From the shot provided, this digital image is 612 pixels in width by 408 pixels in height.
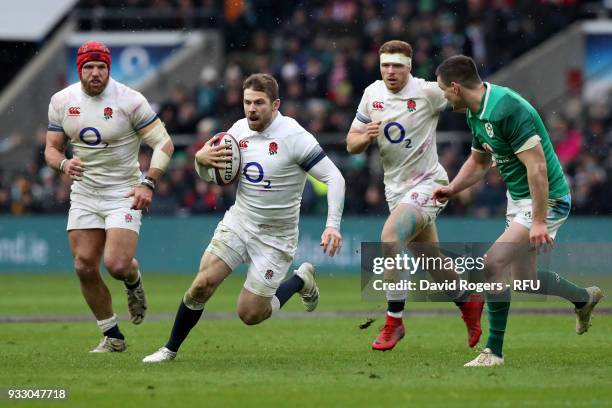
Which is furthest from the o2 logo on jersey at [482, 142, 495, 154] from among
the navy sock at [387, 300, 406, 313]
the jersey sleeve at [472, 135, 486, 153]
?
the navy sock at [387, 300, 406, 313]

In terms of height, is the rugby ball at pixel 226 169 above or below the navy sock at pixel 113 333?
above

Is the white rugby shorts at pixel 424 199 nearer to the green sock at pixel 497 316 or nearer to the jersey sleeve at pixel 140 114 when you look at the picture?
the green sock at pixel 497 316

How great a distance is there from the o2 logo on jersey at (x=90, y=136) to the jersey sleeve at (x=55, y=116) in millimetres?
229

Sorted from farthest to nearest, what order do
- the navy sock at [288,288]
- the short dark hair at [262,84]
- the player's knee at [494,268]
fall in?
the navy sock at [288,288] → the short dark hair at [262,84] → the player's knee at [494,268]

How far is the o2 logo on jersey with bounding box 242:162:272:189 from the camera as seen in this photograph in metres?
11.6

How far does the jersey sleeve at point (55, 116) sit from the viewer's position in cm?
1282

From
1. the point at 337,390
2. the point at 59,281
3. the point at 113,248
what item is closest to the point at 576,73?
the point at 59,281

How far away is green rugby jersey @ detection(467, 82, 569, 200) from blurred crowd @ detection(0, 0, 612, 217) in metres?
Answer: 14.3

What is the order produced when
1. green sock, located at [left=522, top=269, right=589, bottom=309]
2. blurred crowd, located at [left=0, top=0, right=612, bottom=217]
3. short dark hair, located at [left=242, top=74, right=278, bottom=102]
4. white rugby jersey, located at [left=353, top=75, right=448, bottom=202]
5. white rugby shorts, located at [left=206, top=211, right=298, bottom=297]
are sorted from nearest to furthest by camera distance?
1. short dark hair, located at [left=242, top=74, right=278, bottom=102]
2. green sock, located at [left=522, top=269, right=589, bottom=309]
3. white rugby shorts, located at [left=206, top=211, right=298, bottom=297]
4. white rugby jersey, located at [left=353, top=75, right=448, bottom=202]
5. blurred crowd, located at [left=0, top=0, right=612, bottom=217]

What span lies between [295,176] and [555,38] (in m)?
20.5

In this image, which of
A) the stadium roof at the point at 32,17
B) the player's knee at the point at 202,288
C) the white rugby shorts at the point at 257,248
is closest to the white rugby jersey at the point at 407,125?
→ the white rugby shorts at the point at 257,248

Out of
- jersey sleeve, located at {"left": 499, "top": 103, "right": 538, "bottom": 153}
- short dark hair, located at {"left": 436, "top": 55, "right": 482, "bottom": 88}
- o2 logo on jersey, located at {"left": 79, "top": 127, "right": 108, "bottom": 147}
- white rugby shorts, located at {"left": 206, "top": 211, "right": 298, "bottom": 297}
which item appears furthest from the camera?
o2 logo on jersey, located at {"left": 79, "top": 127, "right": 108, "bottom": 147}

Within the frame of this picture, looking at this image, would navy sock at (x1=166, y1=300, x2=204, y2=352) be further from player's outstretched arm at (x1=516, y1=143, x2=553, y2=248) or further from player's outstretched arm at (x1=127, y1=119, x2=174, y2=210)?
player's outstretched arm at (x1=516, y1=143, x2=553, y2=248)

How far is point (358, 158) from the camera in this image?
1088 inches
